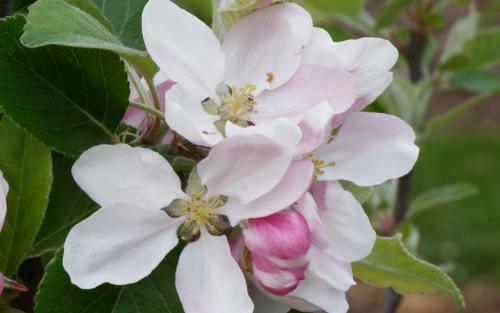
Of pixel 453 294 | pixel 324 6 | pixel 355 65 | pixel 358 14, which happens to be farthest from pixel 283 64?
pixel 358 14

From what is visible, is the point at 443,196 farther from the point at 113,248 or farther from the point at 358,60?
the point at 113,248

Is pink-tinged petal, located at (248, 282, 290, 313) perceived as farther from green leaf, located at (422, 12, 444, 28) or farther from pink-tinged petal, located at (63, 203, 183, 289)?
green leaf, located at (422, 12, 444, 28)

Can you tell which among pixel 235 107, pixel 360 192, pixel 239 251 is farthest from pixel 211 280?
pixel 360 192

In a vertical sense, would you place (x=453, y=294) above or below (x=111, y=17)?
below

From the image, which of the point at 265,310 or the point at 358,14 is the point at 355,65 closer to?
the point at 265,310

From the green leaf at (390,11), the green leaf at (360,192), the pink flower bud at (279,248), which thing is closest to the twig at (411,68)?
the green leaf at (390,11)

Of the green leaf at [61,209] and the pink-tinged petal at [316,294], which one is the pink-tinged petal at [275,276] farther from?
the green leaf at [61,209]
